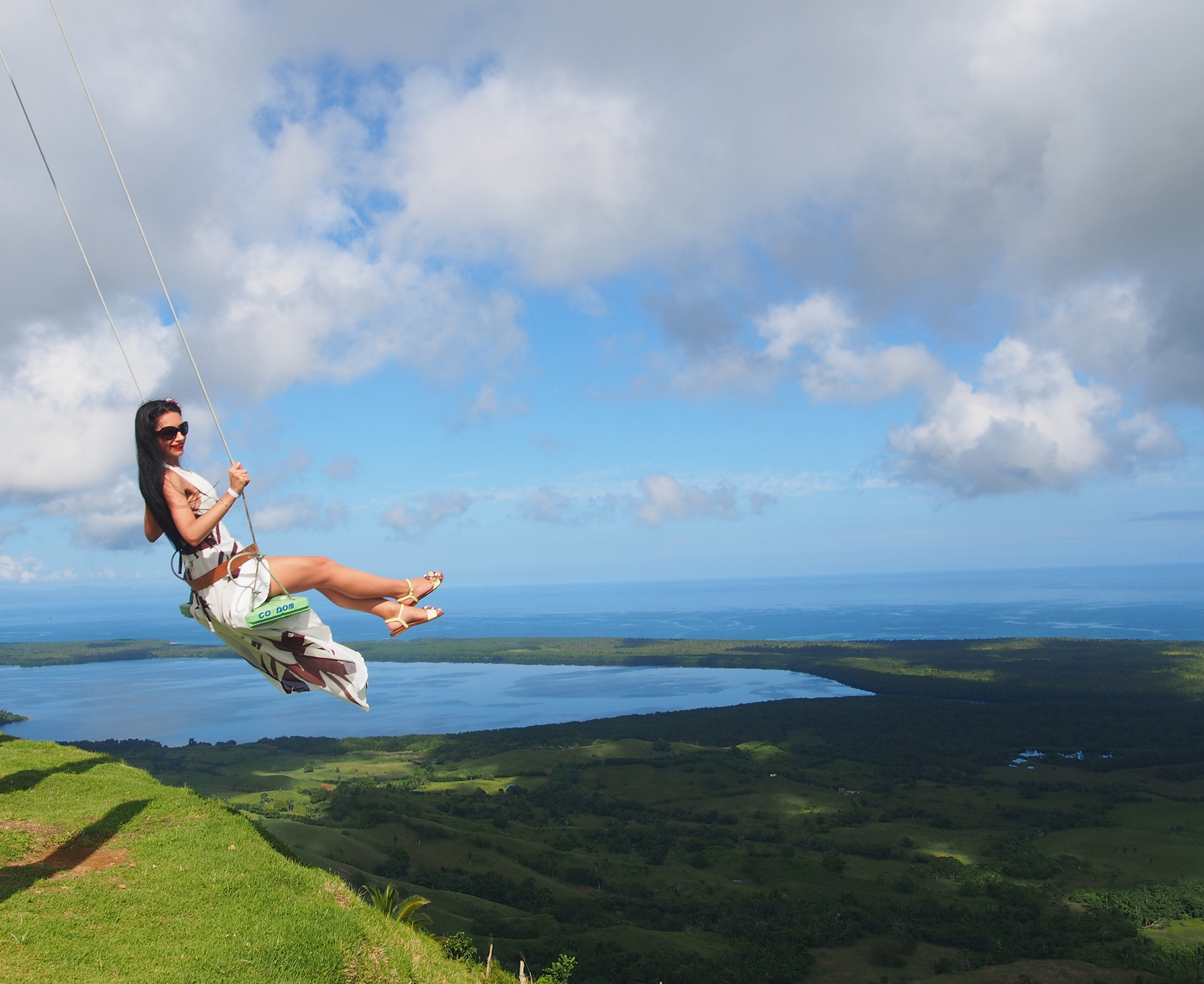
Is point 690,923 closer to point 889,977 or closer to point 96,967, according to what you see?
point 889,977

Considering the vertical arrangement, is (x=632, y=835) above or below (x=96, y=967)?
below

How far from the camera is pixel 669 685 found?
152125 mm

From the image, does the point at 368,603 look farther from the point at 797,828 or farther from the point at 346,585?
the point at 797,828

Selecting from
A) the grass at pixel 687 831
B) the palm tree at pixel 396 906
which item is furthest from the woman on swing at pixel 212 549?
the grass at pixel 687 831

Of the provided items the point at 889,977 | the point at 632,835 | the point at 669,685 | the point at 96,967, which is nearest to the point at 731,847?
the point at 632,835

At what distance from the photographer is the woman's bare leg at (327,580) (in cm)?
506

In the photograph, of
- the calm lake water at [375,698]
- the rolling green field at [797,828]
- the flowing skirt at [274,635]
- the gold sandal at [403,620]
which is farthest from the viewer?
the calm lake water at [375,698]

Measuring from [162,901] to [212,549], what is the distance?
18.7ft

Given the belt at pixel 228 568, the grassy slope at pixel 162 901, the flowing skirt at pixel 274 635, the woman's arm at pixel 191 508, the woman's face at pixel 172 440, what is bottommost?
the grassy slope at pixel 162 901

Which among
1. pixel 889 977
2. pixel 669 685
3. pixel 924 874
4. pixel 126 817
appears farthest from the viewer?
pixel 669 685

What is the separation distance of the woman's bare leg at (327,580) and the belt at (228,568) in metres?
0.12

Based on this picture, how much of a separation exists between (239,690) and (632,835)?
→ 126 metres

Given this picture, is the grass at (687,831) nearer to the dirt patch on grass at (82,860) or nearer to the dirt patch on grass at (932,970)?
the dirt patch on grass at (932,970)

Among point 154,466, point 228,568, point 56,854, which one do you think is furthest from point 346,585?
point 56,854
